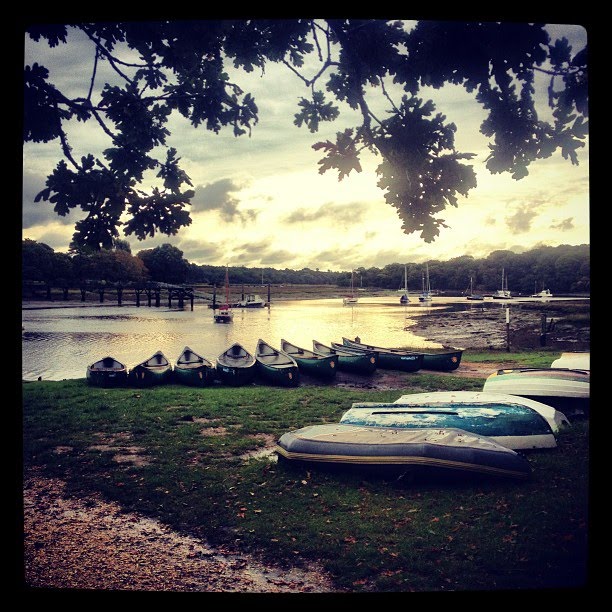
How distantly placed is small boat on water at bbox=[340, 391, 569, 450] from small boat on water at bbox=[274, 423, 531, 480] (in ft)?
0.84

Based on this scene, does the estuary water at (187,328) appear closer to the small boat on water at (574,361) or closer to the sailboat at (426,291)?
the sailboat at (426,291)

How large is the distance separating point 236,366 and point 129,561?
5.62m

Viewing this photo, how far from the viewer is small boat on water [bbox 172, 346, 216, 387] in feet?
31.3

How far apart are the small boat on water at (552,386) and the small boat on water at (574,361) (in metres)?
0.25

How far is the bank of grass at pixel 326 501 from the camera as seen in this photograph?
4.00 metres

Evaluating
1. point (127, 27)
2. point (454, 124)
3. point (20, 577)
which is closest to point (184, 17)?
point (127, 27)

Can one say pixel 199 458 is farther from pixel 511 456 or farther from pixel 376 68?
pixel 376 68

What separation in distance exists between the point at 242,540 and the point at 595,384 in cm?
349

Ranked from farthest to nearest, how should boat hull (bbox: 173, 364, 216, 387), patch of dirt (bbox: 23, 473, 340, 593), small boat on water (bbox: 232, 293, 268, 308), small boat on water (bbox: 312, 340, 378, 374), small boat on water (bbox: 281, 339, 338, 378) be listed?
boat hull (bbox: 173, 364, 216, 387), small boat on water (bbox: 281, 339, 338, 378), small boat on water (bbox: 312, 340, 378, 374), small boat on water (bbox: 232, 293, 268, 308), patch of dirt (bbox: 23, 473, 340, 593)

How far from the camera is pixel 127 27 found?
4.72 metres

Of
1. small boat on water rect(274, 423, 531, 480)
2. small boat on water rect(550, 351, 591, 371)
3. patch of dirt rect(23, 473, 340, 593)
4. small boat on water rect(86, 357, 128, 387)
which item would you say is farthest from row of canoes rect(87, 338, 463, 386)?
patch of dirt rect(23, 473, 340, 593)

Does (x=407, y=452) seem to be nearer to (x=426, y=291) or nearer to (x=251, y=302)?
(x=426, y=291)

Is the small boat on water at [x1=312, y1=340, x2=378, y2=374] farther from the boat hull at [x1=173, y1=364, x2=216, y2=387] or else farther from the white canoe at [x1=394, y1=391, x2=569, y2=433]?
the boat hull at [x1=173, y1=364, x2=216, y2=387]

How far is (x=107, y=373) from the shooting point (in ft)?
28.1
